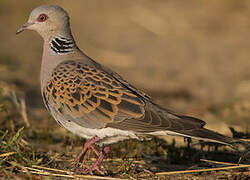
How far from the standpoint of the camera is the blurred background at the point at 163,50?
7.90 metres

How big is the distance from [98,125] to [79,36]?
26.4 feet

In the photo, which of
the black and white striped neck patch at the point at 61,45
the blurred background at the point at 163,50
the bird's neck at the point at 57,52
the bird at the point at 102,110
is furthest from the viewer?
the blurred background at the point at 163,50

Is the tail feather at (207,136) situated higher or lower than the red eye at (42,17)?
lower

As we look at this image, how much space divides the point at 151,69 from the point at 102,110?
5844mm

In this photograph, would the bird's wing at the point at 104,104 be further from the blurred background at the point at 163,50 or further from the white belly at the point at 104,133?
the blurred background at the point at 163,50

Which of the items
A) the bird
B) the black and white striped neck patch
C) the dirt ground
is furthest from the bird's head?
the dirt ground

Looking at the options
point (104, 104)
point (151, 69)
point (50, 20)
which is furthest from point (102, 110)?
point (151, 69)

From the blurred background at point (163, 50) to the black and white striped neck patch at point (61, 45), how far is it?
5.51 ft

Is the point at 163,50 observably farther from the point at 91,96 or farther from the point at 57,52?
the point at 91,96

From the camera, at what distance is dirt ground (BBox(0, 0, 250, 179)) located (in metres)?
4.73

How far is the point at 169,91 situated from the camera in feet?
28.7

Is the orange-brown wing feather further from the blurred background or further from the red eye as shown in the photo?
the blurred background

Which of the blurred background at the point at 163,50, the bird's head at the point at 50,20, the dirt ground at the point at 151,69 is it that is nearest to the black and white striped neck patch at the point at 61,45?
the bird's head at the point at 50,20

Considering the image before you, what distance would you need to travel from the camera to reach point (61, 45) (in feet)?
15.8
